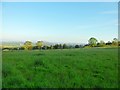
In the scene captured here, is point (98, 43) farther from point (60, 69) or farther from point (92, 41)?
point (60, 69)

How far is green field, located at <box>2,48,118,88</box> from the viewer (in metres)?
4.38

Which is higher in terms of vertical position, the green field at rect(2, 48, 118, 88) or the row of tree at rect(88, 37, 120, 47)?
the row of tree at rect(88, 37, 120, 47)

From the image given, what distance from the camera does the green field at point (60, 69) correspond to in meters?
4.38

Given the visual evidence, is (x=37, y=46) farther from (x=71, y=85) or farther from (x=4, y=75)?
(x=71, y=85)

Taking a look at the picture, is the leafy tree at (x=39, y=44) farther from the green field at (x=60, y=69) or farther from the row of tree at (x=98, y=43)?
the row of tree at (x=98, y=43)

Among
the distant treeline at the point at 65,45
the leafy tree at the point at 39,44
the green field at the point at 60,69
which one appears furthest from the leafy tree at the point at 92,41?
the leafy tree at the point at 39,44

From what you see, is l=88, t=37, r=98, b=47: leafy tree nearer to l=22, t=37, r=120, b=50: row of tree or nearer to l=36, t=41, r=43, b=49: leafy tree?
l=22, t=37, r=120, b=50: row of tree

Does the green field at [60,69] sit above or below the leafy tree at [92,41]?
below

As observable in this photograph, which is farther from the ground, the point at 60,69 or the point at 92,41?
the point at 92,41

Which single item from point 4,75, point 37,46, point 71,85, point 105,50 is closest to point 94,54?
point 105,50

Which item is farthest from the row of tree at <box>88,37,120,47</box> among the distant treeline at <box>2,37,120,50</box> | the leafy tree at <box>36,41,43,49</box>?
the leafy tree at <box>36,41,43,49</box>

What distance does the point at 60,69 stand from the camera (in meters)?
4.95

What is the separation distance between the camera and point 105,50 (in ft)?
19.6

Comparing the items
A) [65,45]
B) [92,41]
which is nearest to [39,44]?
[65,45]
